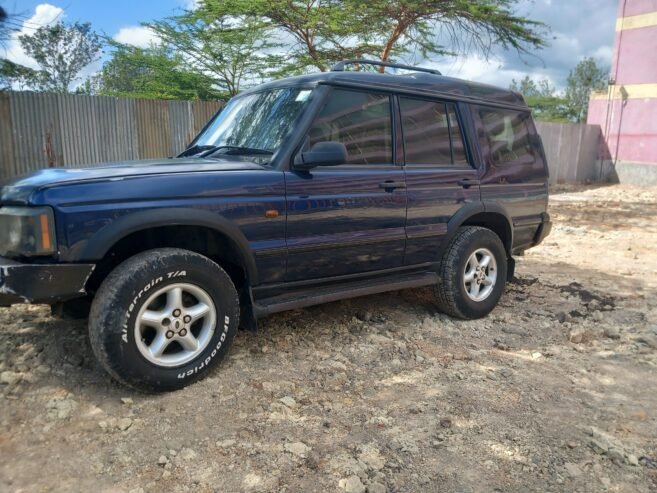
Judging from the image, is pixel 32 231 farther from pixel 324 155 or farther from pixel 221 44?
pixel 221 44

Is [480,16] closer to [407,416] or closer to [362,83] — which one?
[362,83]

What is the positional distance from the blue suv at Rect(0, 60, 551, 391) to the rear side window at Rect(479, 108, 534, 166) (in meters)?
0.02

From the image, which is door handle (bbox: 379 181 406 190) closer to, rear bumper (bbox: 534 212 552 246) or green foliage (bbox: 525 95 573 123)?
rear bumper (bbox: 534 212 552 246)

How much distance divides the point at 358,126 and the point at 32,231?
7.13 ft

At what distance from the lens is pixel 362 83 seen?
3.84 m

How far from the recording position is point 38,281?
8.93 feet

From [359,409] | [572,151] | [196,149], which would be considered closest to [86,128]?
[196,149]

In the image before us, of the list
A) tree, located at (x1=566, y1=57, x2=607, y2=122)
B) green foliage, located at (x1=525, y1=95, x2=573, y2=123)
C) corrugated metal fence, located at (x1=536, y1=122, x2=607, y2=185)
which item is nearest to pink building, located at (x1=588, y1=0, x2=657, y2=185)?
corrugated metal fence, located at (x1=536, y1=122, x2=607, y2=185)

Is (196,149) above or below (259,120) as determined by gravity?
below

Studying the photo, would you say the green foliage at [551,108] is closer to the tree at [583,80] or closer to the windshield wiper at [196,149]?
the tree at [583,80]

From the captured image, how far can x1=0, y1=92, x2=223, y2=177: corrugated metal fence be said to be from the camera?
8.64 m

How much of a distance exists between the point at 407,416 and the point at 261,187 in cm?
157

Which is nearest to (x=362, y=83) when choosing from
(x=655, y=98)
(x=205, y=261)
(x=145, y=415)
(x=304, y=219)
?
(x=304, y=219)

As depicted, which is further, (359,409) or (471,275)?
(471,275)
